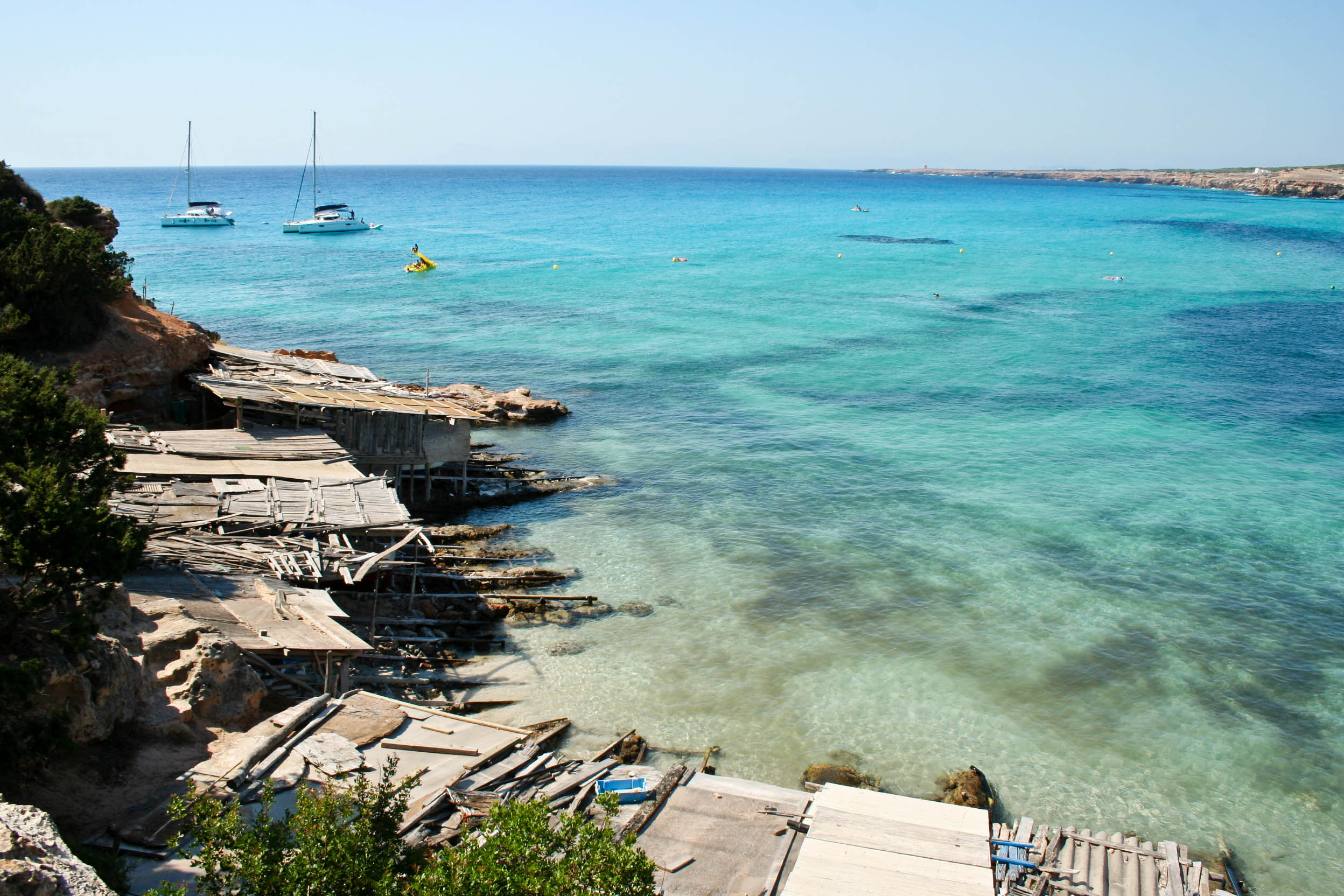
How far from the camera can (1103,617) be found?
23.9 meters

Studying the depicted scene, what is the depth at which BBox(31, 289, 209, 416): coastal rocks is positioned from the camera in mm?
26266

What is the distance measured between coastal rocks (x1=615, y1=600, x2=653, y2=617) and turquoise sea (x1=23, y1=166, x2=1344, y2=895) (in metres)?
0.27

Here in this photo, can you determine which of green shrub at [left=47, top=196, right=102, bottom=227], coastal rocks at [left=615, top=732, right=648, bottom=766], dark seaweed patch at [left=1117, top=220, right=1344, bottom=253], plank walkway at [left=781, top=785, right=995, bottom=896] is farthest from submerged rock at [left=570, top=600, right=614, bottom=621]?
dark seaweed patch at [left=1117, top=220, right=1344, bottom=253]

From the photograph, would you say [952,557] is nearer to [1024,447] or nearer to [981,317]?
[1024,447]


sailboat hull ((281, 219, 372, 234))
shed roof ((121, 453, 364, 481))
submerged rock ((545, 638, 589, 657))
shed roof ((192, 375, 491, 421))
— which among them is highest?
sailboat hull ((281, 219, 372, 234))

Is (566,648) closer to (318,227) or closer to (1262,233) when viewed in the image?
(318,227)

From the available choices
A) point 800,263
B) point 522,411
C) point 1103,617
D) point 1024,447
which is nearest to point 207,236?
point 800,263

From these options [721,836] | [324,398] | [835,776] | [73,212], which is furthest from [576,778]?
[73,212]

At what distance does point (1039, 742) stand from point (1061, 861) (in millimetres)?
4695

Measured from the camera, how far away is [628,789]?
1402cm

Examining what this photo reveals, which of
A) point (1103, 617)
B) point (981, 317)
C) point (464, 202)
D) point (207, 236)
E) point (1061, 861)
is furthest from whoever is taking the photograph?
point (464, 202)

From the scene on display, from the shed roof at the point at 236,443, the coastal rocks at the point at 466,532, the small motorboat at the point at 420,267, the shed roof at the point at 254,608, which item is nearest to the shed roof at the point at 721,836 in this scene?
the shed roof at the point at 254,608

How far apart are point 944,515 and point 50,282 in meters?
27.5

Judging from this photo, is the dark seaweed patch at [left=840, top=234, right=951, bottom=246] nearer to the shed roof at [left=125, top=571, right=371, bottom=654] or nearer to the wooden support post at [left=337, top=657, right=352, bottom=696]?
the shed roof at [left=125, top=571, right=371, bottom=654]
